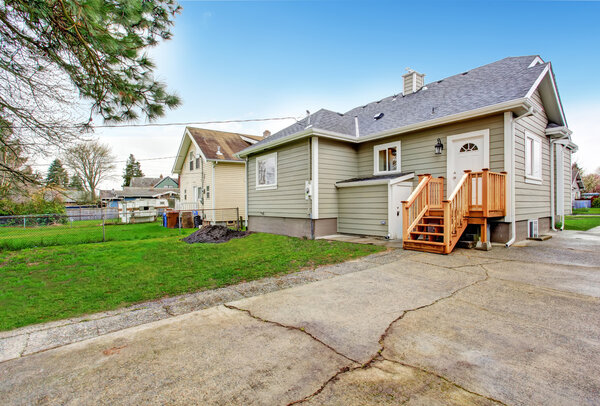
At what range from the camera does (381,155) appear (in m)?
9.66

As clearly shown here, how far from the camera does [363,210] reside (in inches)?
350

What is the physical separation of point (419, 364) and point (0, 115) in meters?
7.80

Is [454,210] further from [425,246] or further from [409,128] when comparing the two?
[409,128]

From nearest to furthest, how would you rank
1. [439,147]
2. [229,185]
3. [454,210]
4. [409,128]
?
[454,210], [439,147], [409,128], [229,185]

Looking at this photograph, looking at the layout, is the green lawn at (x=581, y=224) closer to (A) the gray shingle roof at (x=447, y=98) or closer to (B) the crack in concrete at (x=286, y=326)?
(A) the gray shingle roof at (x=447, y=98)

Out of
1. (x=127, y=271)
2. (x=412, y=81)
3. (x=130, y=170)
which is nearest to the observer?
(x=127, y=271)

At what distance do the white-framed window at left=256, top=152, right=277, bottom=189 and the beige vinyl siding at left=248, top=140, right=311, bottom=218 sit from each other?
0.67 feet

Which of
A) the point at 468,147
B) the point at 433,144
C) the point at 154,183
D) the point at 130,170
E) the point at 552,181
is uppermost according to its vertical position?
the point at 130,170

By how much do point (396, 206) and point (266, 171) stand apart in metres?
5.53

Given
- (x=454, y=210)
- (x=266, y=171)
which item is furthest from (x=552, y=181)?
(x=266, y=171)

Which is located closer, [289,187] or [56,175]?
[56,175]

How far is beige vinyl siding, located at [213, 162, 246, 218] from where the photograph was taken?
1638cm

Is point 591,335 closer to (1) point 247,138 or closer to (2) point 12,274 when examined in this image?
(2) point 12,274

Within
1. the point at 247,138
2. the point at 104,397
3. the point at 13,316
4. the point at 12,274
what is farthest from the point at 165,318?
the point at 247,138
